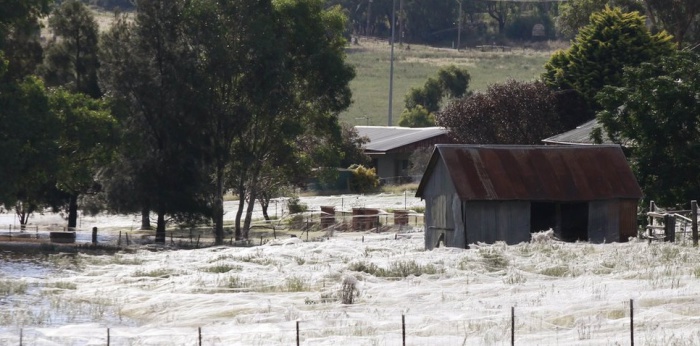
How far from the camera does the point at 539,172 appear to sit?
40688 millimetres

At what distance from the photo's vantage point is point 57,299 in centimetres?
2870

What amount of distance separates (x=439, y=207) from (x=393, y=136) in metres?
43.8

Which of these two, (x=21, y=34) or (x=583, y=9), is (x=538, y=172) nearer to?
(x=21, y=34)

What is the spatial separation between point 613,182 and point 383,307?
17608 millimetres

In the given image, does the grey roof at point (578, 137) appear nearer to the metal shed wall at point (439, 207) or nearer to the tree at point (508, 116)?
the tree at point (508, 116)

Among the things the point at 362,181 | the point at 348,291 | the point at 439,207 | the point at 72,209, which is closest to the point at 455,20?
the point at 362,181

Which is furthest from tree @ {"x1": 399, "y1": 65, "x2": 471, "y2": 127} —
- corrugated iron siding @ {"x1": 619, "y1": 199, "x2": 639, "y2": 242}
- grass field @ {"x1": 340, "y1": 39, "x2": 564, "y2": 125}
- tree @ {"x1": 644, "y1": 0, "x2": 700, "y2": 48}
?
corrugated iron siding @ {"x1": 619, "y1": 199, "x2": 639, "y2": 242}

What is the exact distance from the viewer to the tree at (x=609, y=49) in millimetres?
63375

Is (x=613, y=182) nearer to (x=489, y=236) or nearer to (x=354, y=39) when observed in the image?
(x=489, y=236)

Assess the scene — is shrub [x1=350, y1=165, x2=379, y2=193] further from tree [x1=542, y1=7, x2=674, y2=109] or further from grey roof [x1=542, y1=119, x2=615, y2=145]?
grey roof [x1=542, y1=119, x2=615, y2=145]

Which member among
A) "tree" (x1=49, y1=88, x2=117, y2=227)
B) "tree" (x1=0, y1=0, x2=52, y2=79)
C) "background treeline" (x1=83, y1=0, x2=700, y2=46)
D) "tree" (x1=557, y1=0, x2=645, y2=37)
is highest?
"background treeline" (x1=83, y1=0, x2=700, y2=46)

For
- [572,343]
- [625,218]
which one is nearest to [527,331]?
[572,343]

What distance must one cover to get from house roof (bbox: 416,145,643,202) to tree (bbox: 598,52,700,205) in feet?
8.51

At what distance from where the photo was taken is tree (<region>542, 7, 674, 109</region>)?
63.4 metres
